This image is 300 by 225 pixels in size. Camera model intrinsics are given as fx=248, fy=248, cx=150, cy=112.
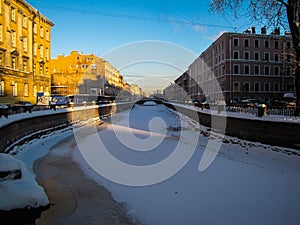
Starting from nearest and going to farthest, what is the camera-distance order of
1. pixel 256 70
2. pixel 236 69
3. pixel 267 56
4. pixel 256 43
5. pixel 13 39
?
pixel 13 39, pixel 236 69, pixel 256 43, pixel 256 70, pixel 267 56

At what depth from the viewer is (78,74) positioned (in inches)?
2409

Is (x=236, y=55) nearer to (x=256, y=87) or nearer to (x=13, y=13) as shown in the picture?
(x=256, y=87)

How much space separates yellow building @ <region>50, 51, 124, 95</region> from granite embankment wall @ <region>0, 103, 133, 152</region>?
3731cm

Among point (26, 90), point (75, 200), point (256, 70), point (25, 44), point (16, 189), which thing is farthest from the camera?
point (256, 70)

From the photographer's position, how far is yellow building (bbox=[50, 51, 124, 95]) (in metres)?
57.2

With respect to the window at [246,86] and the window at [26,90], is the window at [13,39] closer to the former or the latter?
the window at [26,90]

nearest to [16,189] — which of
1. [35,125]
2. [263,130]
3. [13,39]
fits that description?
[263,130]

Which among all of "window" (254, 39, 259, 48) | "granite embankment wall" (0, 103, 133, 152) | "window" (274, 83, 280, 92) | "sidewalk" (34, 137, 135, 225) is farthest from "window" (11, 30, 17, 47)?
"window" (274, 83, 280, 92)

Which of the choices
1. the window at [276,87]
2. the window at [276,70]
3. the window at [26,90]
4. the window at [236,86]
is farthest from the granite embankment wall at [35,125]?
the window at [276,70]

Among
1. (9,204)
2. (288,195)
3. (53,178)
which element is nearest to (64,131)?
(53,178)

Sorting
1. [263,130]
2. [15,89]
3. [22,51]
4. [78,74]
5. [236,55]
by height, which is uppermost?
[236,55]

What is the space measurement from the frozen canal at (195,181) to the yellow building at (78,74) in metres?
48.5

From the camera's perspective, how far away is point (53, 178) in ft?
22.6

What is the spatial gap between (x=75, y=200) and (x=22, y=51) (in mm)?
31590
